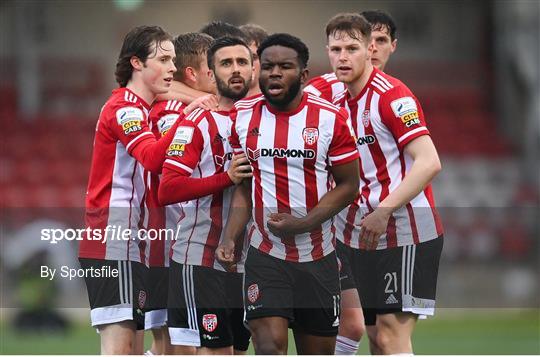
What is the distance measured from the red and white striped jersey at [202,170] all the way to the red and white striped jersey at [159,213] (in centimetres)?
17

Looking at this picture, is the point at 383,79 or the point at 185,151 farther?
the point at 383,79

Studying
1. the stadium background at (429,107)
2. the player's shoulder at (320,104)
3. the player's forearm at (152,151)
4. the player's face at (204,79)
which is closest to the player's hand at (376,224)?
the player's shoulder at (320,104)

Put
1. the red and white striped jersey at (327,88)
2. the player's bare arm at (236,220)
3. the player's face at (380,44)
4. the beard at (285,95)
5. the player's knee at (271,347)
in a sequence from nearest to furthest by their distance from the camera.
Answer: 1. the player's knee at (271,347)
2. the beard at (285,95)
3. the player's bare arm at (236,220)
4. the red and white striped jersey at (327,88)
5. the player's face at (380,44)

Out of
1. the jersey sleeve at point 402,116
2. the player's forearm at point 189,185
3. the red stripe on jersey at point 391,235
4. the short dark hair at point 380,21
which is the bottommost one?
the red stripe on jersey at point 391,235

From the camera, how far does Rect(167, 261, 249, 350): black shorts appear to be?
6.56m

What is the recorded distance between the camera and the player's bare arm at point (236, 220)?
638 cm

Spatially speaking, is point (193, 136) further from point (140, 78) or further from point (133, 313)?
point (133, 313)

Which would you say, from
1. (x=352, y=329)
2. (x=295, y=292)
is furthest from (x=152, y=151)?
(x=352, y=329)

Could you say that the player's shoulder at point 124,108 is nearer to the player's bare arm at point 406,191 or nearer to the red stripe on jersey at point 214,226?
the red stripe on jersey at point 214,226

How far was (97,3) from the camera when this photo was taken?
21.8 metres

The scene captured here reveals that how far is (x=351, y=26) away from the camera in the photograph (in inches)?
268

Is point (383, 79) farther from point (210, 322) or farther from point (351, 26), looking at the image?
point (210, 322)

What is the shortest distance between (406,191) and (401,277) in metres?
0.57

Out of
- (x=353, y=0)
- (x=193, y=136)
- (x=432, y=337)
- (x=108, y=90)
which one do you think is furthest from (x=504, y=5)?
(x=193, y=136)
